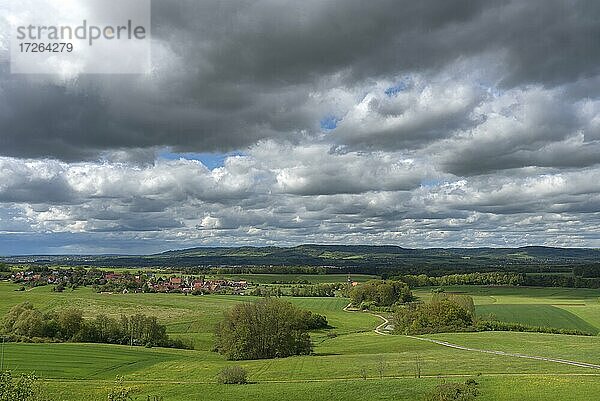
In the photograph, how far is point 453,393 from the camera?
1657 inches

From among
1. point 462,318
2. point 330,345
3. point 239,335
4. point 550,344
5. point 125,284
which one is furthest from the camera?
point 125,284

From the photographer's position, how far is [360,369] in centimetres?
5769

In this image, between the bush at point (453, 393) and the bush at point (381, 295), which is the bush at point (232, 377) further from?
the bush at point (381, 295)

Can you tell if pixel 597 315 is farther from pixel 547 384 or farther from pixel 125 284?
pixel 125 284

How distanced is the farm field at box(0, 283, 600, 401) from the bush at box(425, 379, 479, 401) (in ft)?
3.58

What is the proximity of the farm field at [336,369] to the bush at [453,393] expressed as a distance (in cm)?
109

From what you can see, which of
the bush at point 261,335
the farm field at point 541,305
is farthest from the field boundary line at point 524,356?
the farm field at point 541,305

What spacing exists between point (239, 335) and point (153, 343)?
23.2 metres

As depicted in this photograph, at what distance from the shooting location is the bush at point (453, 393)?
41.5 metres

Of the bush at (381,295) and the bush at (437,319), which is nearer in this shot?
the bush at (437,319)

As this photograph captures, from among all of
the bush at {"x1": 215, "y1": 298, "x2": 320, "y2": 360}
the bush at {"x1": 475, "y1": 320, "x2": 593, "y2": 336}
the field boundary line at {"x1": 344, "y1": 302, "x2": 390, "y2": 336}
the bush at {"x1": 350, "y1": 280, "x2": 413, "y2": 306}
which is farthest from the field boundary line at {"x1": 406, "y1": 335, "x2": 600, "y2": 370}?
the bush at {"x1": 350, "y1": 280, "x2": 413, "y2": 306}

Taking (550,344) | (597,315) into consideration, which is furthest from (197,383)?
(597,315)

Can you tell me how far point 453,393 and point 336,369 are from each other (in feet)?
63.2

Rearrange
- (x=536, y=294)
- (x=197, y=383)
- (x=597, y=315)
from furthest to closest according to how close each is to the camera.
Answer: (x=536, y=294) < (x=597, y=315) < (x=197, y=383)
